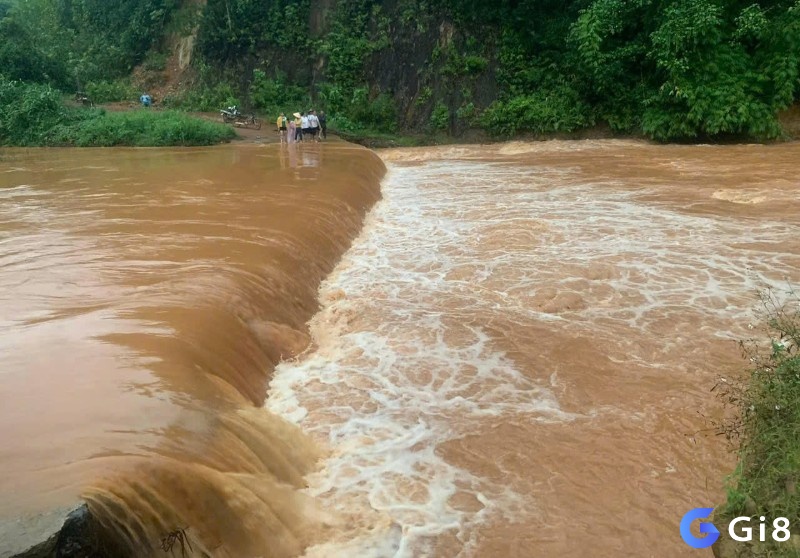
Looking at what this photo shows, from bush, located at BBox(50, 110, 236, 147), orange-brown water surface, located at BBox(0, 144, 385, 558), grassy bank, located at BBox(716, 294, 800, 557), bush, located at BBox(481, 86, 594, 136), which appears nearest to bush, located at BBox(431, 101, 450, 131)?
bush, located at BBox(481, 86, 594, 136)

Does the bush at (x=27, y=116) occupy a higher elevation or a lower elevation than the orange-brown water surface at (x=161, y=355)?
higher

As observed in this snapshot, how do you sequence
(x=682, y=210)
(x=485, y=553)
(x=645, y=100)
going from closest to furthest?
(x=485, y=553) < (x=682, y=210) < (x=645, y=100)

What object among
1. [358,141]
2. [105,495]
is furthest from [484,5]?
[105,495]

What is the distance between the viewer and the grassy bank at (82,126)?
71.3ft

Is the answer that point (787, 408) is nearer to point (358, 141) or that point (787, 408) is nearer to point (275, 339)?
point (275, 339)

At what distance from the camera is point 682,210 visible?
12523 mm

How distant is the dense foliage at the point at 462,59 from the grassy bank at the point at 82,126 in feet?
13.7

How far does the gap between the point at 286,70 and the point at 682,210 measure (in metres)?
21.7

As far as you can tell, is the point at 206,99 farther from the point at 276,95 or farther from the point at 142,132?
the point at 142,132

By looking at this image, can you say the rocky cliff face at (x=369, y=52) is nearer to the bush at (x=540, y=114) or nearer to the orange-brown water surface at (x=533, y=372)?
the bush at (x=540, y=114)

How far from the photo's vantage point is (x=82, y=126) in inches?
891

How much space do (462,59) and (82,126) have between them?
1418 centimetres

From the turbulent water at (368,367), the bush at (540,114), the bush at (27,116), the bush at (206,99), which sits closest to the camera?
the turbulent water at (368,367)

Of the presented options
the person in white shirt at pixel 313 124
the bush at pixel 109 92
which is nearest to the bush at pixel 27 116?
the bush at pixel 109 92
